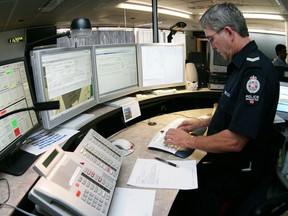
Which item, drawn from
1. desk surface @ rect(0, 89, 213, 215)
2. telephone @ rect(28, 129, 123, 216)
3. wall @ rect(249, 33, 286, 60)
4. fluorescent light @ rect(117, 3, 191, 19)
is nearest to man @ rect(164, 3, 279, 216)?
desk surface @ rect(0, 89, 213, 215)

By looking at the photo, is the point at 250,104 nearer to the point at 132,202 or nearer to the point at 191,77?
the point at 132,202

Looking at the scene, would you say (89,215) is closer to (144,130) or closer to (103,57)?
(144,130)

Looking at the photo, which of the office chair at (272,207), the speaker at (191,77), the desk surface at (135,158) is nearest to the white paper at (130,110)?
the desk surface at (135,158)

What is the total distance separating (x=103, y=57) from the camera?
1.72 meters

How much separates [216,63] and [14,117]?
1751 mm

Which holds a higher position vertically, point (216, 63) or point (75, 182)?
point (216, 63)

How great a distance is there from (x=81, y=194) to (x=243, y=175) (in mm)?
845

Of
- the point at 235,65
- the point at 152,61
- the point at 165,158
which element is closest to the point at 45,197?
the point at 165,158

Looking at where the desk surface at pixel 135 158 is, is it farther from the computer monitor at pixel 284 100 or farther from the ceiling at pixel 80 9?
the ceiling at pixel 80 9

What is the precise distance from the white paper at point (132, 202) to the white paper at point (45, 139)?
371mm

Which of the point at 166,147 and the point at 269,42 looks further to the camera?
the point at 269,42

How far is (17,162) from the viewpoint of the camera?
42.0 inches

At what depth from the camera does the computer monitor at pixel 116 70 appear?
1720 millimetres

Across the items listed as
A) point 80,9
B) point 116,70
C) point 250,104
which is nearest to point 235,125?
point 250,104
